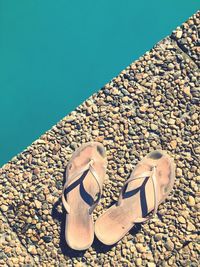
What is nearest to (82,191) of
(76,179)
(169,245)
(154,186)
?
(76,179)

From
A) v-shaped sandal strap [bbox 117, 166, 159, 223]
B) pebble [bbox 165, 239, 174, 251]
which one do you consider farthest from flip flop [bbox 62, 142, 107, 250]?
pebble [bbox 165, 239, 174, 251]

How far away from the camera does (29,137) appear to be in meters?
2.49

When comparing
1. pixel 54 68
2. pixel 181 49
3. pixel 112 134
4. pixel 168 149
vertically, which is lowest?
pixel 168 149

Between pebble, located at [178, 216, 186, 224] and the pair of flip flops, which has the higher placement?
the pair of flip flops

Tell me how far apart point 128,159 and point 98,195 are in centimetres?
28

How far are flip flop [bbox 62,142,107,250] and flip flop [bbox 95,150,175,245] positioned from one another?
3.4 inches

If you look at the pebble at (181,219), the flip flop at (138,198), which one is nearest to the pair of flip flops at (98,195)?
the flip flop at (138,198)

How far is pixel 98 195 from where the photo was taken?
93.1 inches

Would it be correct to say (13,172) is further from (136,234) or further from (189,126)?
(189,126)

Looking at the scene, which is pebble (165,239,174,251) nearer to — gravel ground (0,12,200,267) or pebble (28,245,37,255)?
gravel ground (0,12,200,267)

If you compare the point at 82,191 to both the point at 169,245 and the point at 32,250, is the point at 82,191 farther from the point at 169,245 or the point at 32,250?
the point at 169,245

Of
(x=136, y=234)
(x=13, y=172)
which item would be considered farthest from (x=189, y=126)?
(x=13, y=172)

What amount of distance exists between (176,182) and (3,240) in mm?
1091

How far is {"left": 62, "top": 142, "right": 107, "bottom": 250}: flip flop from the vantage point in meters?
2.41
